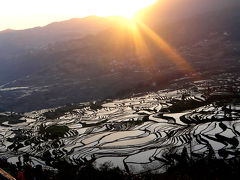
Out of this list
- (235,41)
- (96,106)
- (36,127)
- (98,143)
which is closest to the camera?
(98,143)

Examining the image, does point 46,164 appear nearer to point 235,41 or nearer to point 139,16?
point 235,41

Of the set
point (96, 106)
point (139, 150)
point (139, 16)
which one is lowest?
point (96, 106)

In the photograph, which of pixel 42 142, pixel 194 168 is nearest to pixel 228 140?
pixel 194 168

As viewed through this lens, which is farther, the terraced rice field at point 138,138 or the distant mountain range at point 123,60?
the distant mountain range at point 123,60

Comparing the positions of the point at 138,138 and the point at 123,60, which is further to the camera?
the point at 123,60

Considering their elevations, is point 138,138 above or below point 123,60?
above

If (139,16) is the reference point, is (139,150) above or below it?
below

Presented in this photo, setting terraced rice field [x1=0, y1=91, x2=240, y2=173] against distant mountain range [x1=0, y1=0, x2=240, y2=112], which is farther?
distant mountain range [x1=0, y1=0, x2=240, y2=112]

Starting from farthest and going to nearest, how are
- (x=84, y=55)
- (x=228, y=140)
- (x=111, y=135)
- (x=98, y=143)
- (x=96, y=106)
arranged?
(x=84, y=55) < (x=96, y=106) < (x=111, y=135) < (x=98, y=143) < (x=228, y=140)
